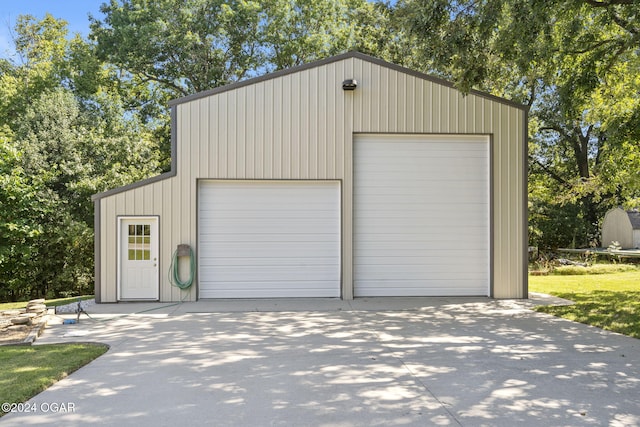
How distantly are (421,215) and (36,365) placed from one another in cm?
819

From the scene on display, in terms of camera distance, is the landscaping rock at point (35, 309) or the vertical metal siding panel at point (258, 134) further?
the vertical metal siding panel at point (258, 134)

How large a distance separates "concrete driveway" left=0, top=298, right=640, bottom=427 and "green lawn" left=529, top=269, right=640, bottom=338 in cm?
73

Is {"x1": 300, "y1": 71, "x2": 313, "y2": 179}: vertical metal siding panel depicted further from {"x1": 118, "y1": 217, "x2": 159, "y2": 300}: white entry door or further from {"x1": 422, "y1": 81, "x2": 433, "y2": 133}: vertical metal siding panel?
{"x1": 118, "y1": 217, "x2": 159, "y2": 300}: white entry door

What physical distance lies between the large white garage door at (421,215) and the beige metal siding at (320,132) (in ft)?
1.00

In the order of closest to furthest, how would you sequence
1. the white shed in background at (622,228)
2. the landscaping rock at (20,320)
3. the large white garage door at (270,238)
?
the landscaping rock at (20,320), the large white garage door at (270,238), the white shed in background at (622,228)

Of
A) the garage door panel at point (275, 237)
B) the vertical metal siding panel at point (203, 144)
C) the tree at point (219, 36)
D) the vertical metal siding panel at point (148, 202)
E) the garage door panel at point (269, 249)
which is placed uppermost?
the tree at point (219, 36)

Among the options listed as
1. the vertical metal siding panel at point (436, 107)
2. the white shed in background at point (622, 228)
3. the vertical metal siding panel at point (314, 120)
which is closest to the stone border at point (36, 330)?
the vertical metal siding panel at point (314, 120)

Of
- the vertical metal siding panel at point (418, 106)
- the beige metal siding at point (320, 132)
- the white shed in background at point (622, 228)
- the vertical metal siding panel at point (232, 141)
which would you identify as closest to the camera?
the beige metal siding at point (320, 132)

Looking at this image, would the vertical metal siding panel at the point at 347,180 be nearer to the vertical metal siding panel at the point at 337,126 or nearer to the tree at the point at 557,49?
the vertical metal siding panel at the point at 337,126

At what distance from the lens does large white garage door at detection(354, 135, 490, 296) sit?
11117 millimetres

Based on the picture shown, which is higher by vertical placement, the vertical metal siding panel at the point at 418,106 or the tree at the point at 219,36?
the tree at the point at 219,36

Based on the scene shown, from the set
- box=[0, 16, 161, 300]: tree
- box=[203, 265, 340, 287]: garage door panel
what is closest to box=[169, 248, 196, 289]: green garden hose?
box=[203, 265, 340, 287]: garage door panel

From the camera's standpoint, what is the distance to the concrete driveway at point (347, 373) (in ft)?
13.2

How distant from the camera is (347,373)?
5211mm
